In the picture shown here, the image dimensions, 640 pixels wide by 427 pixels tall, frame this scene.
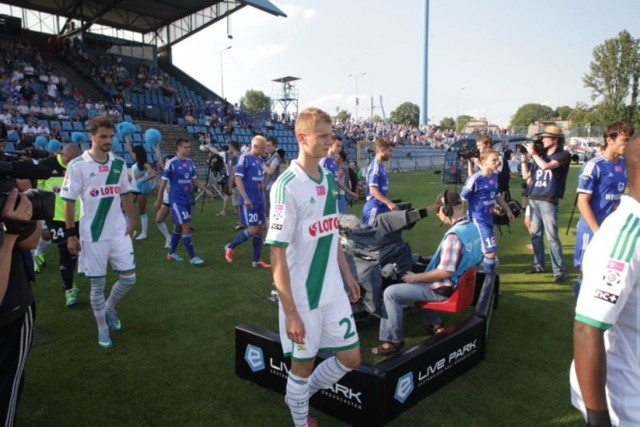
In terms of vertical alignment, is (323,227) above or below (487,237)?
above

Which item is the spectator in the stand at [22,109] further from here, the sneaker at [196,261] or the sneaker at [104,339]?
the sneaker at [104,339]

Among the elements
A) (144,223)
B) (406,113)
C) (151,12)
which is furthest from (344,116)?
(144,223)

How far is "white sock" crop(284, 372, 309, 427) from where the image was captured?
9.30ft

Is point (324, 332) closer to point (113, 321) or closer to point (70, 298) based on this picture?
point (113, 321)

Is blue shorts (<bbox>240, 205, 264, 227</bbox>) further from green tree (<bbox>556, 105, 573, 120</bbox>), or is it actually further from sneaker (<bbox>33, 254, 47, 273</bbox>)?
green tree (<bbox>556, 105, 573, 120</bbox>)

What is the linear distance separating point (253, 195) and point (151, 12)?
28637 mm

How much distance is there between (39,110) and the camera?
60.6 feet

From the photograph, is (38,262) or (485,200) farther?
(38,262)

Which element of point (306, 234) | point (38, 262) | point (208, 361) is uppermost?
point (306, 234)

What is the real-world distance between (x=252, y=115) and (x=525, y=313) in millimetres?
29898

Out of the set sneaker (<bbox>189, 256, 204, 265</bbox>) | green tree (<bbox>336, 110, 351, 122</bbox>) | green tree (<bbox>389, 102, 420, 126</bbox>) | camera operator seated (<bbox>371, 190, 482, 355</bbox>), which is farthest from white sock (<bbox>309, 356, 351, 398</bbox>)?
green tree (<bbox>389, 102, 420, 126</bbox>)

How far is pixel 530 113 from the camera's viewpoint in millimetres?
138750

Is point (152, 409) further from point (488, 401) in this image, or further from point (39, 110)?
point (39, 110)

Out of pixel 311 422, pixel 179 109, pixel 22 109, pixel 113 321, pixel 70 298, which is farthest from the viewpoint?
pixel 179 109
